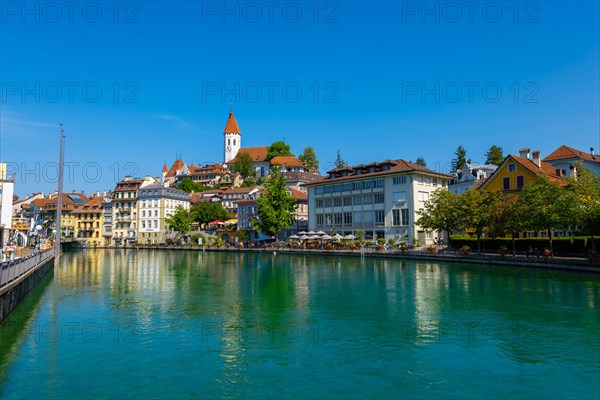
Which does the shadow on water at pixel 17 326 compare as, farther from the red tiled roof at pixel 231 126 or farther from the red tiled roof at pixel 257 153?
the red tiled roof at pixel 231 126

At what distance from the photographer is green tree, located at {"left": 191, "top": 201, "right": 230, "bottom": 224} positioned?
112 metres

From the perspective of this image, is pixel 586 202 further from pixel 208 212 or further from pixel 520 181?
pixel 208 212

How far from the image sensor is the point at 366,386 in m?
13.6

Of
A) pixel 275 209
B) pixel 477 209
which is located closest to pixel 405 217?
pixel 477 209

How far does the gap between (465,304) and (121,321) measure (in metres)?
18.9

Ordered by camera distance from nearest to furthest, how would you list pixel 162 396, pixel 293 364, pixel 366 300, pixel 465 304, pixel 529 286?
1. pixel 162 396
2. pixel 293 364
3. pixel 465 304
4. pixel 366 300
5. pixel 529 286

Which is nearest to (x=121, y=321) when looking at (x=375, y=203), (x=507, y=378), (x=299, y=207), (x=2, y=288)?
(x=2, y=288)

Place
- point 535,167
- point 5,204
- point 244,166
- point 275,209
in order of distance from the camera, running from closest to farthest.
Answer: point 535,167 < point 5,204 < point 275,209 < point 244,166

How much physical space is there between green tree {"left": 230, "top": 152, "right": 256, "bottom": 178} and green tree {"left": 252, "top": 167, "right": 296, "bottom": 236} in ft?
221

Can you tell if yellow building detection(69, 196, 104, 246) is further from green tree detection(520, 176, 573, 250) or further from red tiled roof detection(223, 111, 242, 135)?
green tree detection(520, 176, 573, 250)

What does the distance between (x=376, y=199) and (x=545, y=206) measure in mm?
33289

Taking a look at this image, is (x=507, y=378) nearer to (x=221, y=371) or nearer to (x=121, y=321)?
(x=221, y=371)

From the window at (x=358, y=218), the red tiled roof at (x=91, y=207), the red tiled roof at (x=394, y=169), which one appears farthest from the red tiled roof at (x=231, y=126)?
the window at (x=358, y=218)

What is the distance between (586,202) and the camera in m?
40.5
